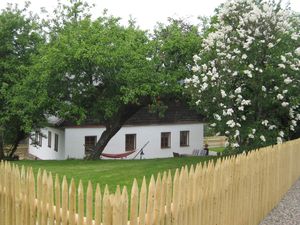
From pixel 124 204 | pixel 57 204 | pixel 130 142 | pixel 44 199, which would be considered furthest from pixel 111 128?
pixel 124 204

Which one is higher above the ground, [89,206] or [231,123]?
[231,123]

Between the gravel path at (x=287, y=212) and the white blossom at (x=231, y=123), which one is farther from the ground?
the white blossom at (x=231, y=123)

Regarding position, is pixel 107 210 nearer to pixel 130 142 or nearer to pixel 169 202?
pixel 169 202

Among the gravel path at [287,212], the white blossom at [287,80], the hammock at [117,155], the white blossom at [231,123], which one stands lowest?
the gravel path at [287,212]

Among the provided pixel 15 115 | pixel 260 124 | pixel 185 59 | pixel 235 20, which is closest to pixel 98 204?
pixel 260 124

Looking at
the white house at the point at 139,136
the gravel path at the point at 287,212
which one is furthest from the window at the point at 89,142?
the gravel path at the point at 287,212

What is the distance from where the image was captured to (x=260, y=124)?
49.1 feet

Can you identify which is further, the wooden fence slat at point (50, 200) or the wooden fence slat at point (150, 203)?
the wooden fence slat at point (50, 200)

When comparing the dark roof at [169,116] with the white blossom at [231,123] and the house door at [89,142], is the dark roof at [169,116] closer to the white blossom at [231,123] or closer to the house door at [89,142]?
the house door at [89,142]

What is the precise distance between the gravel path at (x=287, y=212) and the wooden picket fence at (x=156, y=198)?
1.34 ft

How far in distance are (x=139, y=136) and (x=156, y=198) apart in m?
27.5

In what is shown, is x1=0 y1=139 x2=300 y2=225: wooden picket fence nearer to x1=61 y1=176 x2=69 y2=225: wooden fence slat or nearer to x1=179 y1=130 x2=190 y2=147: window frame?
x1=61 y1=176 x2=69 y2=225: wooden fence slat

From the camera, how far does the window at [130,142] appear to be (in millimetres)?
31984

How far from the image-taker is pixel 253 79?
14578 mm
